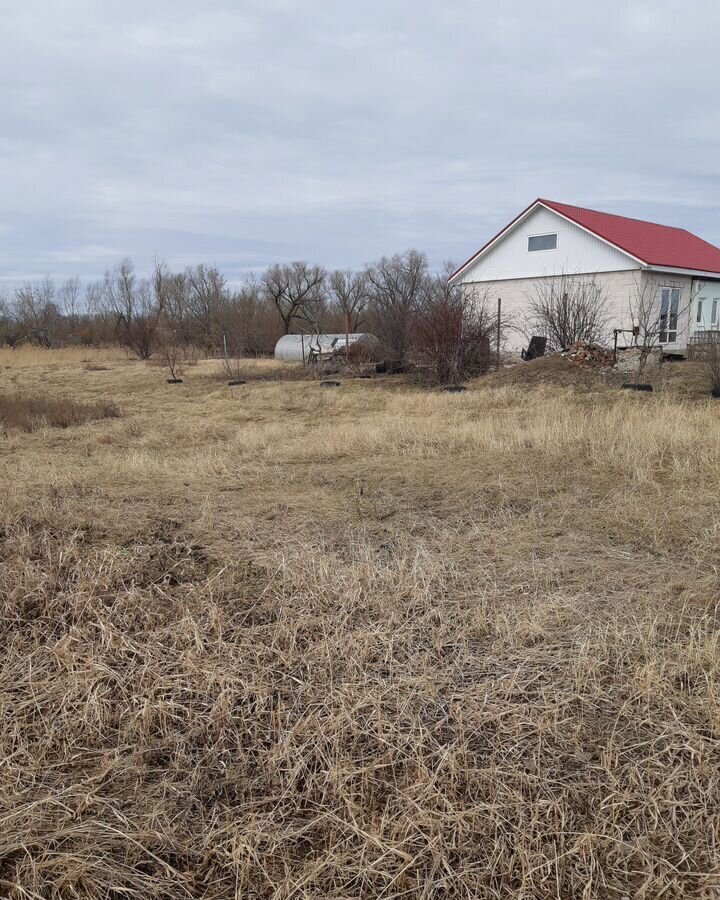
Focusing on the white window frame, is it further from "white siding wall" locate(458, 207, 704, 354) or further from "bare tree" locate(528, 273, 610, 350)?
"bare tree" locate(528, 273, 610, 350)

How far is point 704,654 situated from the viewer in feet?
10.4

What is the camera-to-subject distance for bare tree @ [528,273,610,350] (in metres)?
18.7

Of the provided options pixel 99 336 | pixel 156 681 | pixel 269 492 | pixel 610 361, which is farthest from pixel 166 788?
pixel 99 336

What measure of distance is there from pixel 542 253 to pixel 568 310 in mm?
4224

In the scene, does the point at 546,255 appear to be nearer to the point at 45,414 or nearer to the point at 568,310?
the point at 568,310

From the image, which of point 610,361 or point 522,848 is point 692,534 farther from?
point 610,361

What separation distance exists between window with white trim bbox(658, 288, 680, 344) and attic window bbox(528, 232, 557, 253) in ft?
12.2

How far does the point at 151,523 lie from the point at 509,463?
3796 millimetres

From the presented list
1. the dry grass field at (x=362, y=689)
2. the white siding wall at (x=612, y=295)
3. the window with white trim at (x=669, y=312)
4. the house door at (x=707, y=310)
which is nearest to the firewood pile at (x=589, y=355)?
the white siding wall at (x=612, y=295)

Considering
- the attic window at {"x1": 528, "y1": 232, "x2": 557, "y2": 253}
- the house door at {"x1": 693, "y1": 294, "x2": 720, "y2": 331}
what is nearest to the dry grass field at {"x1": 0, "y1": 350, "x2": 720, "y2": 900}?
the attic window at {"x1": 528, "y1": 232, "x2": 557, "y2": 253}

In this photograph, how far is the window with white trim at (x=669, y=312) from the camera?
71.2 feet

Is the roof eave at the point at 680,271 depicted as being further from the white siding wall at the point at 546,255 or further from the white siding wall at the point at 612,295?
the white siding wall at the point at 546,255

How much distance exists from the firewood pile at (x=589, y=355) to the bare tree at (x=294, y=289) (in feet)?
104

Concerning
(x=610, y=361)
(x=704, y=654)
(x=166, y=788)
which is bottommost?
(x=166, y=788)
